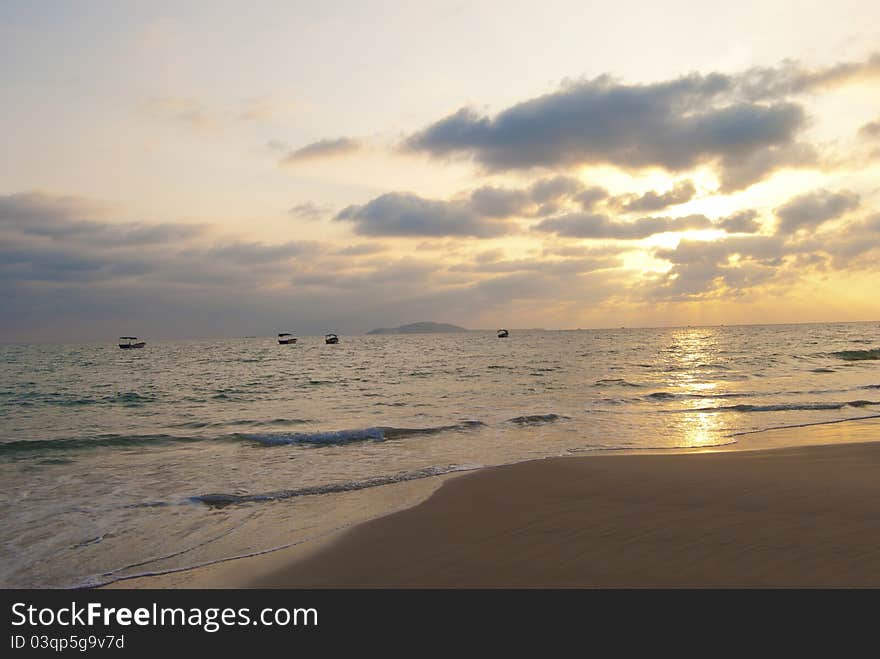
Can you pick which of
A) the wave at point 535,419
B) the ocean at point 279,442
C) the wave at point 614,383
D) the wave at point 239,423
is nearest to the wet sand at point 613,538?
the ocean at point 279,442

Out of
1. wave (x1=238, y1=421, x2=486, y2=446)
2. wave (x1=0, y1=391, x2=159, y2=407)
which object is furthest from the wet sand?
wave (x1=0, y1=391, x2=159, y2=407)

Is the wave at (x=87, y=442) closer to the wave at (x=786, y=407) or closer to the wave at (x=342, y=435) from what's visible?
the wave at (x=342, y=435)

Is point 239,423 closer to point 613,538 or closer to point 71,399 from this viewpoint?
point 71,399

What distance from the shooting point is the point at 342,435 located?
2016 cm

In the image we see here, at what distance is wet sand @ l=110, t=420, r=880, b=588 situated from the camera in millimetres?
6664

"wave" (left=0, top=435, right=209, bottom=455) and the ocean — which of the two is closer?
the ocean

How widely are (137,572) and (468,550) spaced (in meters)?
4.82

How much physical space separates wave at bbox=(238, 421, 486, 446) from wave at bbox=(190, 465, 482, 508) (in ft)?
20.1

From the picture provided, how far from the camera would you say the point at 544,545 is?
784 centimetres

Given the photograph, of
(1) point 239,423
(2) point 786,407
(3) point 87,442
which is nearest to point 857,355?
(2) point 786,407

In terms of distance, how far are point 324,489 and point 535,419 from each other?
12.8m

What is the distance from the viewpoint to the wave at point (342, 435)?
19609mm

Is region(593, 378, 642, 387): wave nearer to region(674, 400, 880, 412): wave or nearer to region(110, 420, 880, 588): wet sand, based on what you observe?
region(674, 400, 880, 412): wave
